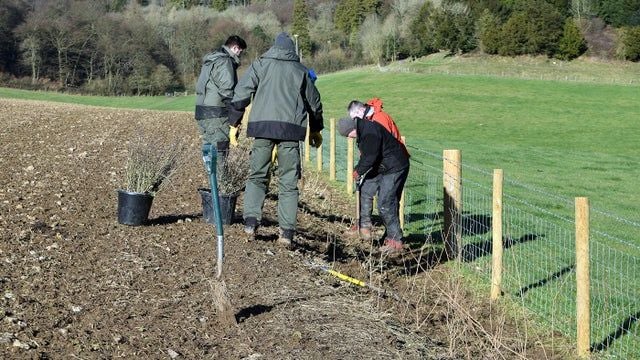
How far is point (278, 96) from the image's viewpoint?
8.02m

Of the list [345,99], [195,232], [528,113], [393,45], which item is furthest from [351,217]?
[393,45]

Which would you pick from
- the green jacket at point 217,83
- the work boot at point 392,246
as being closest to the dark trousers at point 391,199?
the work boot at point 392,246

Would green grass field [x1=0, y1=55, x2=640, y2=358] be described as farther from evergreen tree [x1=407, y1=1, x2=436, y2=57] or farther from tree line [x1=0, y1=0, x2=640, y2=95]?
evergreen tree [x1=407, y1=1, x2=436, y2=57]

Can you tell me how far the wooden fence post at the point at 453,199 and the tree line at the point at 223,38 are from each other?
64.4 meters

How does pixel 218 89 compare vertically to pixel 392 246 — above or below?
above

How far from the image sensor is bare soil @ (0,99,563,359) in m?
5.32

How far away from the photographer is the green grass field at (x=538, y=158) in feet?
28.4

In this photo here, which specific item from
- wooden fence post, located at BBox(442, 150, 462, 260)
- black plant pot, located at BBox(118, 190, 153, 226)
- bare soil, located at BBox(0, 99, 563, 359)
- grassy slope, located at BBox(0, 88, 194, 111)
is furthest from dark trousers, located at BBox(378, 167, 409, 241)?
grassy slope, located at BBox(0, 88, 194, 111)

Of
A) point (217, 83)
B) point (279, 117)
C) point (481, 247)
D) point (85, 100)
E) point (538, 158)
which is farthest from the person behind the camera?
point (85, 100)

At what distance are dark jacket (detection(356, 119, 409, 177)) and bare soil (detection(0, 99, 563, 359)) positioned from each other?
1000 millimetres

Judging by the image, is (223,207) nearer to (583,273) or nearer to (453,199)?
(453,199)

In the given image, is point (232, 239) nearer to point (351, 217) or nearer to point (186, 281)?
point (186, 281)

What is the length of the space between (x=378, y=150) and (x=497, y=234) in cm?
193

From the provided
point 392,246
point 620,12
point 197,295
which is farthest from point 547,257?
point 620,12
